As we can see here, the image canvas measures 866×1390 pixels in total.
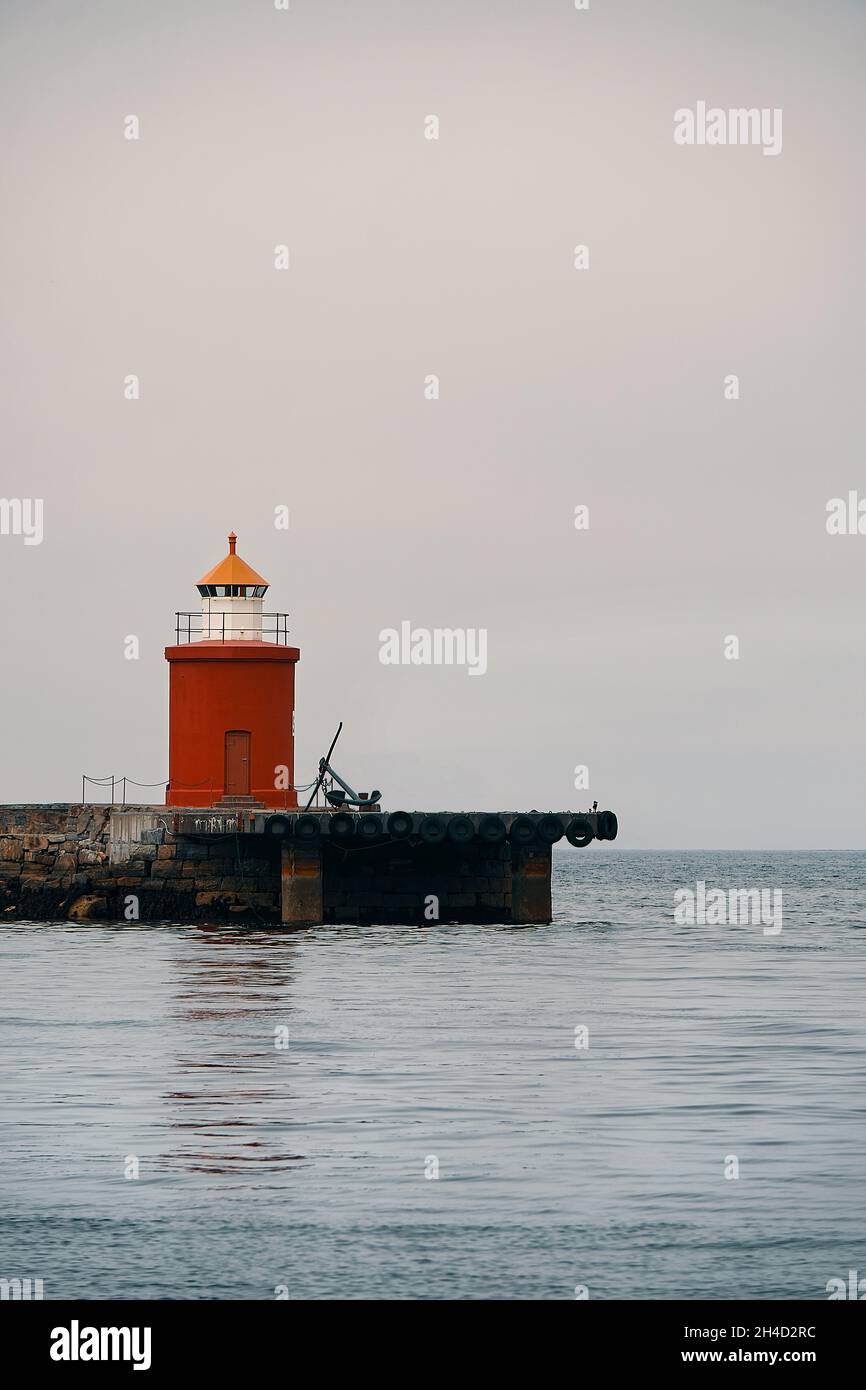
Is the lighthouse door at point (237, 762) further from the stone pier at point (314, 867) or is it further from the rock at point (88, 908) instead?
the rock at point (88, 908)

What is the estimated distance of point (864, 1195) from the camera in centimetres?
1434

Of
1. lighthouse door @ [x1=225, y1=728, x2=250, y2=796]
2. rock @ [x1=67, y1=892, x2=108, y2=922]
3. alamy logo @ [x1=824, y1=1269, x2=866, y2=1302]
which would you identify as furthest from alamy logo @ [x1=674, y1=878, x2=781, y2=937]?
alamy logo @ [x1=824, y1=1269, x2=866, y2=1302]

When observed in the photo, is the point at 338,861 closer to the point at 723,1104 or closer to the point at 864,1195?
the point at 723,1104

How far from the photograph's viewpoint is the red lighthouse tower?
4047 cm

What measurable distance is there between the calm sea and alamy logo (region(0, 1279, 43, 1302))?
0.10 m

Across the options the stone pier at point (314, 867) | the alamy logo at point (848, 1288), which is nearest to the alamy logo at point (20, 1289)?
the alamy logo at point (848, 1288)

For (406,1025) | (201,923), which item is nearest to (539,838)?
(201,923)

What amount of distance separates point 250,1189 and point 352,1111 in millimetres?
3216

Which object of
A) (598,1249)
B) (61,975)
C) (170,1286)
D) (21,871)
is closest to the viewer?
(170,1286)

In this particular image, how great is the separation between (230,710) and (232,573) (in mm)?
3188

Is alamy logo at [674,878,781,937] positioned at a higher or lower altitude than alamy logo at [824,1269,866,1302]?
higher

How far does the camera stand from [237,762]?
40812 mm
